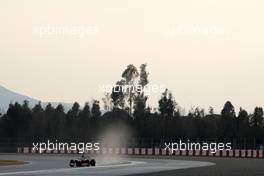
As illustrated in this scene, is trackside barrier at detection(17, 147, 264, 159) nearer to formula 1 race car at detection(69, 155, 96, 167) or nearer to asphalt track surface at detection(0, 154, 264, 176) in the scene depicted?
asphalt track surface at detection(0, 154, 264, 176)

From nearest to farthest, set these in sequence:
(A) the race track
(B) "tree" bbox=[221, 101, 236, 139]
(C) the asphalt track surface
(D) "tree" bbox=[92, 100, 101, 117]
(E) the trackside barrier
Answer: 1. (C) the asphalt track surface
2. (A) the race track
3. (E) the trackside barrier
4. (B) "tree" bbox=[221, 101, 236, 139]
5. (D) "tree" bbox=[92, 100, 101, 117]

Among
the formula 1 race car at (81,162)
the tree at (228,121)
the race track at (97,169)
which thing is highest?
the tree at (228,121)

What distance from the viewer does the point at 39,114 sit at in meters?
157

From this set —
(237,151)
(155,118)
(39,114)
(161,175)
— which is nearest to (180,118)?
(155,118)

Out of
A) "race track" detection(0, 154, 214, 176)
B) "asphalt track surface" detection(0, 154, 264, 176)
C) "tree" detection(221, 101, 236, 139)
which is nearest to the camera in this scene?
"asphalt track surface" detection(0, 154, 264, 176)

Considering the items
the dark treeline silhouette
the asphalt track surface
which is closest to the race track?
the asphalt track surface

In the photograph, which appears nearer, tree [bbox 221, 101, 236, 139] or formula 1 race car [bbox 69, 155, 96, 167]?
formula 1 race car [bbox 69, 155, 96, 167]

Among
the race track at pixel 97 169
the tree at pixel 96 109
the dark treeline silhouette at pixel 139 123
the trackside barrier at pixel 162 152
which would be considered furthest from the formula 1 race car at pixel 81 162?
the tree at pixel 96 109

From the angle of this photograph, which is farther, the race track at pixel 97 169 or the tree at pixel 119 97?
the tree at pixel 119 97

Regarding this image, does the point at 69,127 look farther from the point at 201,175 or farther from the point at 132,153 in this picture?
the point at 201,175

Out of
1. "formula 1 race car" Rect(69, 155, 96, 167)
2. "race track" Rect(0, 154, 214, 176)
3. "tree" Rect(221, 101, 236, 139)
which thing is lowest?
"race track" Rect(0, 154, 214, 176)

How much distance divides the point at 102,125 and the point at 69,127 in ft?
32.1

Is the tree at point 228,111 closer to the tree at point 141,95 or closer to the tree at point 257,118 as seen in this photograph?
the tree at point 257,118

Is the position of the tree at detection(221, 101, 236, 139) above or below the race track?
above
